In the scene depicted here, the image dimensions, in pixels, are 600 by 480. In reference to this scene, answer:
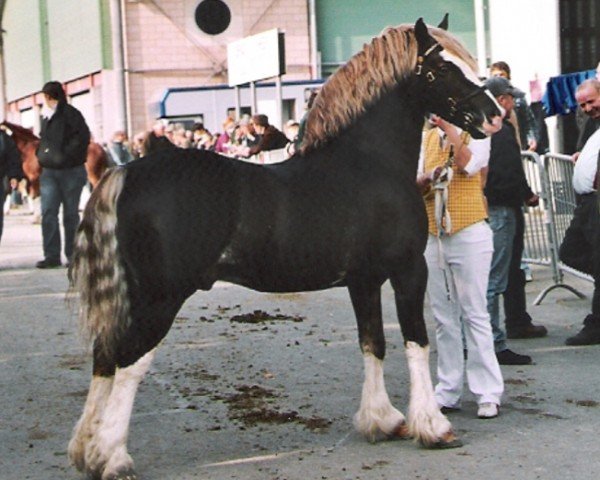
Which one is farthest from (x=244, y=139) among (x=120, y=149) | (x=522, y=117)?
(x=522, y=117)

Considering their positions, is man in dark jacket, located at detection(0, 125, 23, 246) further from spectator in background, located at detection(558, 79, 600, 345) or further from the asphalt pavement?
spectator in background, located at detection(558, 79, 600, 345)

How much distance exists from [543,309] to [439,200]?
4180mm

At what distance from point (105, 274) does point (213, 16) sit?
110 ft

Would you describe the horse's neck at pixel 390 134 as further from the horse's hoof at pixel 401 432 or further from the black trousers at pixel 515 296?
the black trousers at pixel 515 296

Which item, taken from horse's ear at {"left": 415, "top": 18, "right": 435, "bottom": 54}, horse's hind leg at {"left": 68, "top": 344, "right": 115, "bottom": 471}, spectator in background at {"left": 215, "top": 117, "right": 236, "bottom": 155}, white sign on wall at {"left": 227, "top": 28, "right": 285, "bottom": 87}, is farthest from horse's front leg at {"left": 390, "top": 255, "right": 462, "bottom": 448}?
spectator in background at {"left": 215, "top": 117, "right": 236, "bottom": 155}

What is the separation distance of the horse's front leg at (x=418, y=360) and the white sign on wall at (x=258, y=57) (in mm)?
16355

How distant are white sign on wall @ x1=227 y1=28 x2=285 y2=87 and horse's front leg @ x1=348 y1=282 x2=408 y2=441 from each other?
16.2 meters

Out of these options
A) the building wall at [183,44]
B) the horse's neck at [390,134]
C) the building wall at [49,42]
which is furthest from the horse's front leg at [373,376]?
the building wall at [49,42]

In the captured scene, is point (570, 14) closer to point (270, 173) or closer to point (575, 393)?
point (575, 393)

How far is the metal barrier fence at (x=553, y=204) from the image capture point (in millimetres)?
10867

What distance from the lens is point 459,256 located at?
22.1 ft

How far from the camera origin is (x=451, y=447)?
6023 mm

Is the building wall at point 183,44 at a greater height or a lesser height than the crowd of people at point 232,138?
greater

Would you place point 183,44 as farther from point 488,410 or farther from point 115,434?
point 115,434
